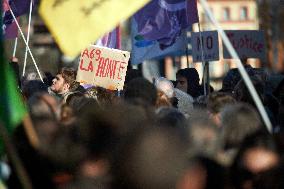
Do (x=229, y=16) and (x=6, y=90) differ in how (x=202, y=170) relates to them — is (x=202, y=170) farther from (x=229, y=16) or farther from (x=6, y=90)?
(x=229, y=16)

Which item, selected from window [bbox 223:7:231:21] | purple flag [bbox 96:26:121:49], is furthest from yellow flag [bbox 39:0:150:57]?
window [bbox 223:7:231:21]

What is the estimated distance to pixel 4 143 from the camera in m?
5.70

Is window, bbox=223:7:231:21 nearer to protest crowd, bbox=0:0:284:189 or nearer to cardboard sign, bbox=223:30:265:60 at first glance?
cardboard sign, bbox=223:30:265:60

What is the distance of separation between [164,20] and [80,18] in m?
5.68

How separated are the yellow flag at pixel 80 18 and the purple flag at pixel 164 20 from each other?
5515 mm

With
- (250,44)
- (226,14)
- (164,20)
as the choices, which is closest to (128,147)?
(164,20)

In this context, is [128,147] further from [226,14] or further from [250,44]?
[226,14]

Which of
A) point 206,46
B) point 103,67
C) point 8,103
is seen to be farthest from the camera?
point 206,46

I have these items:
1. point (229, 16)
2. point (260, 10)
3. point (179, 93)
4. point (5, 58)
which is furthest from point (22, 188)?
point (229, 16)

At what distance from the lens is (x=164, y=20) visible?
38.6 feet

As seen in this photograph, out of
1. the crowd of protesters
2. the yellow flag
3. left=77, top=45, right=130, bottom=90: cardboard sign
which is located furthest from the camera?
left=77, top=45, right=130, bottom=90: cardboard sign

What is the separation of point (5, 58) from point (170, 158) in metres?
1.22

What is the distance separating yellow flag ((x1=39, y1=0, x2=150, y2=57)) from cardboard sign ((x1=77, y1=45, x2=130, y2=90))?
14.8 ft

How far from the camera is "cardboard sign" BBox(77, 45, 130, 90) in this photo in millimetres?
10773
